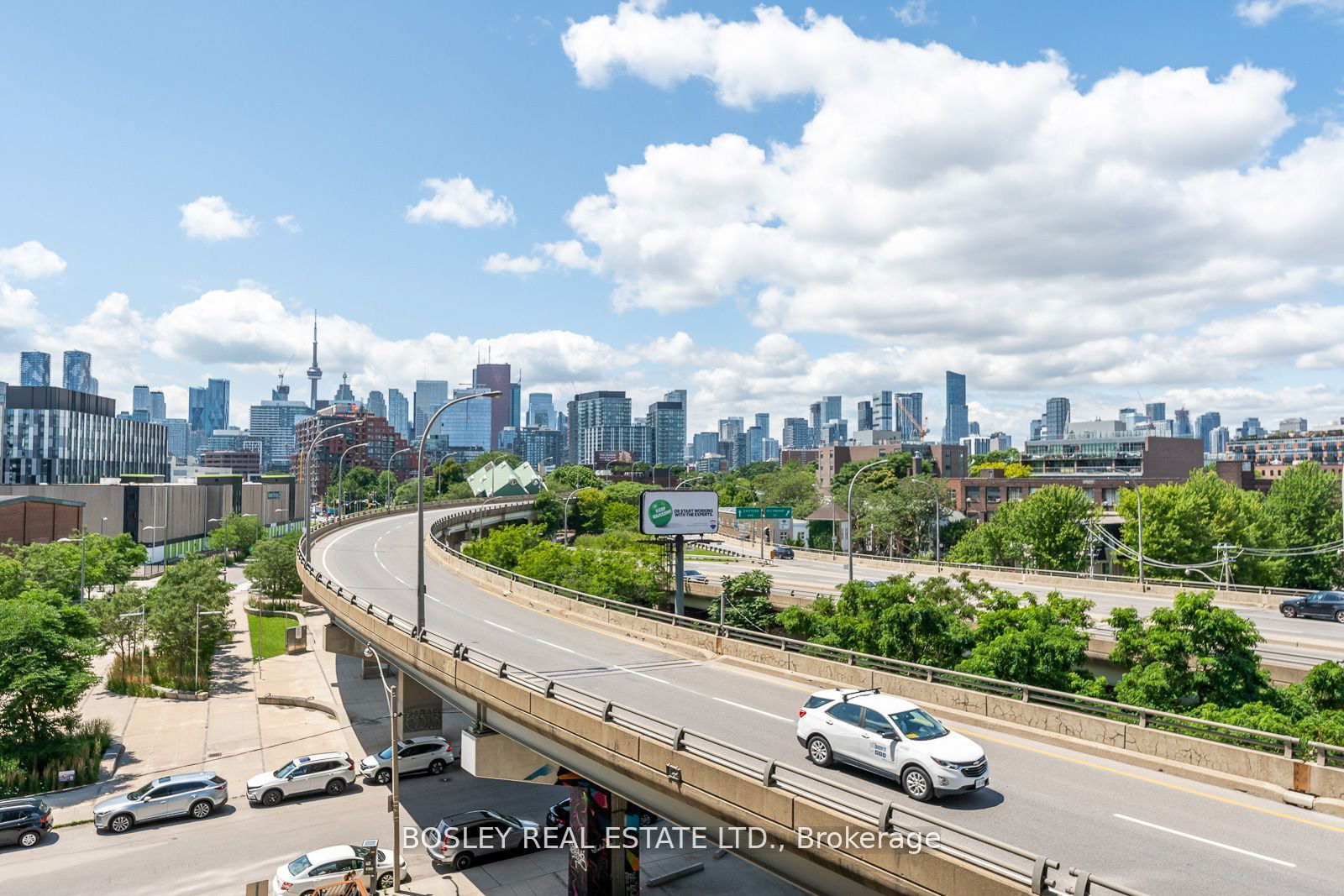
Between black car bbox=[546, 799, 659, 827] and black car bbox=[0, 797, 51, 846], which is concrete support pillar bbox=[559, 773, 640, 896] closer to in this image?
black car bbox=[546, 799, 659, 827]

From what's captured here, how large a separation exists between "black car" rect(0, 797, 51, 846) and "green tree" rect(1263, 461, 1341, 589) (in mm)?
80497

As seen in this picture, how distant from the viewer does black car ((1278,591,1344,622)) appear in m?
35.9

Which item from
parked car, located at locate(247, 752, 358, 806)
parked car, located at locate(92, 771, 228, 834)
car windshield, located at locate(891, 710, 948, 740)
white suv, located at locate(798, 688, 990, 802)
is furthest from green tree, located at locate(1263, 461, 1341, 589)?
parked car, located at locate(92, 771, 228, 834)

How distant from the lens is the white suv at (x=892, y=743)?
44.4 ft

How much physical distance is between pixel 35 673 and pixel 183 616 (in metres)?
18.2

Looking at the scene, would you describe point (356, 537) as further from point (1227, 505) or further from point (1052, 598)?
point (1227, 505)

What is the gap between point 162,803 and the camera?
29.2 metres

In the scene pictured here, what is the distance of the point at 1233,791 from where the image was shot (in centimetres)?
1435

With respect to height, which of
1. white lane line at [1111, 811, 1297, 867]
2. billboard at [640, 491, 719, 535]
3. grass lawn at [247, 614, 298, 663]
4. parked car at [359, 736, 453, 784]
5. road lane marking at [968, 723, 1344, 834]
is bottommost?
grass lawn at [247, 614, 298, 663]

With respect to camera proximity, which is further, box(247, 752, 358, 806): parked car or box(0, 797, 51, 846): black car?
box(247, 752, 358, 806): parked car

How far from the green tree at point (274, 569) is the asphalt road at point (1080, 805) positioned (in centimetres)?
5754

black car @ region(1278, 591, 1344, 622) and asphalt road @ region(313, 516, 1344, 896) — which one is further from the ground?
asphalt road @ region(313, 516, 1344, 896)

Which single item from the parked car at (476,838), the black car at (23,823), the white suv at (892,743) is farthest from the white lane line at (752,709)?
the black car at (23,823)

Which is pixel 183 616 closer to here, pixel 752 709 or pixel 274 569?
pixel 274 569
